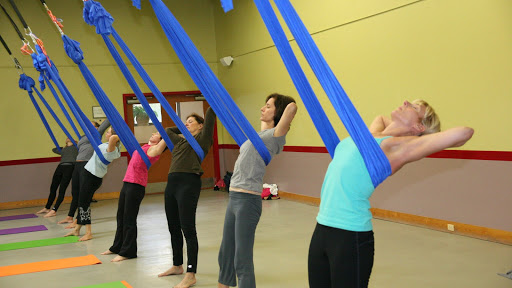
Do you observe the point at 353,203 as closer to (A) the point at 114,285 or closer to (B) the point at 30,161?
(A) the point at 114,285

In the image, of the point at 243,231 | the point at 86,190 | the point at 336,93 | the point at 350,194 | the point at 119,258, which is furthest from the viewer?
the point at 86,190

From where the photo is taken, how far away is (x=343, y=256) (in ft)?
6.82

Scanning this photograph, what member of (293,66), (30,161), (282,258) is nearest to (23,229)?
(30,161)

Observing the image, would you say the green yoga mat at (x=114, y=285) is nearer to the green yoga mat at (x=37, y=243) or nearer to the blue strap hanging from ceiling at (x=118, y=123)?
the blue strap hanging from ceiling at (x=118, y=123)

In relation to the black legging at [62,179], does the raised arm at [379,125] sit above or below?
above

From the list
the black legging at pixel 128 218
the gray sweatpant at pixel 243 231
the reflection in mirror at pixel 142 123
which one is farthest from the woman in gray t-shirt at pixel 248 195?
the reflection in mirror at pixel 142 123

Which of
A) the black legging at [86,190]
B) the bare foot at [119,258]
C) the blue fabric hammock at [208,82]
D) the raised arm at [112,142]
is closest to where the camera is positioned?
the blue fabric hammock at [208,82]

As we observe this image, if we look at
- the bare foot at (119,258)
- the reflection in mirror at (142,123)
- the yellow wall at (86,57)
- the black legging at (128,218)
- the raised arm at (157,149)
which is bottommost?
the bare foot at (119,258)

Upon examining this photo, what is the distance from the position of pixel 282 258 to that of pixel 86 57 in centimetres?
710

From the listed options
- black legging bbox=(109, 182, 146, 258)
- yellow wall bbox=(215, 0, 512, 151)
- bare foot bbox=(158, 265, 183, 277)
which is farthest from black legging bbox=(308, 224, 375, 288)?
yellow wall bbox=(215, 0, 512, 151)

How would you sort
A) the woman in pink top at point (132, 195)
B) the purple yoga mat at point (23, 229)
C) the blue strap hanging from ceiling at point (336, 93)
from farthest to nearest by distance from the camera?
the purple yoga mat at point (23, 229) < the woman in pink top at point (132, 195) < the blue strap hanging from ceiling at point (336, 93)

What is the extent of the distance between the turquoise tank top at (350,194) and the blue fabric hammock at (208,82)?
108 centimetres

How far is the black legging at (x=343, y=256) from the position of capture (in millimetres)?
2080

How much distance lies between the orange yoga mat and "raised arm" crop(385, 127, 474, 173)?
3.97 metres
